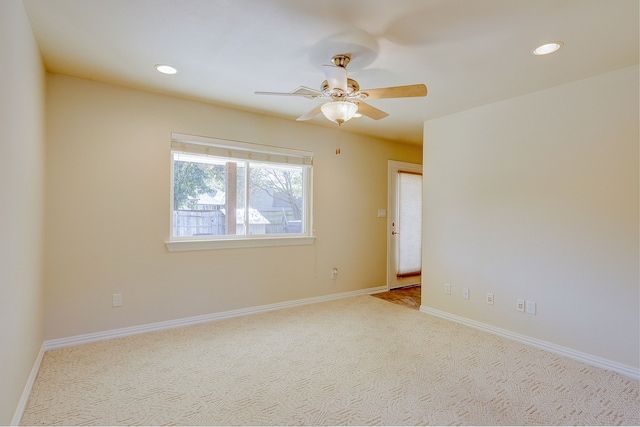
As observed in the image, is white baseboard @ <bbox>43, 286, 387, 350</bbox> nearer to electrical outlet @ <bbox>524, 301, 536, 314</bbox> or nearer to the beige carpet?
the beige carpet

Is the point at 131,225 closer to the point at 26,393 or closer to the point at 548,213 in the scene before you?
the point at 26,393

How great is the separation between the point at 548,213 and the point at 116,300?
3990 millimetres

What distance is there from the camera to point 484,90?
3027 mm

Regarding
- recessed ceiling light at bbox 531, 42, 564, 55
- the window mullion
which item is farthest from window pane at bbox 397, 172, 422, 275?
recessed ceiling light at bbox 531, 42, 564, 55

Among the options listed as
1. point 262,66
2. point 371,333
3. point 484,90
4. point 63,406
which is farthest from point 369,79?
point 63,406

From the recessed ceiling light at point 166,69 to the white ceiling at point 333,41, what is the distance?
6 cm

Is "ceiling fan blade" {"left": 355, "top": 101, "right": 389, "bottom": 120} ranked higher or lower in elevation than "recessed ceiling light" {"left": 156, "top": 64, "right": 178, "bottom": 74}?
lower

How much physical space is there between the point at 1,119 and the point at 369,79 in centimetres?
238

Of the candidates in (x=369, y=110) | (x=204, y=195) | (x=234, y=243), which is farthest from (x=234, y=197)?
(x=369, y=110)

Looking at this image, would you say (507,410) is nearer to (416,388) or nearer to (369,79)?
(416,388)

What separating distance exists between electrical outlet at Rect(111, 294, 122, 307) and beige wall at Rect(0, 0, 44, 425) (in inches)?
22.8

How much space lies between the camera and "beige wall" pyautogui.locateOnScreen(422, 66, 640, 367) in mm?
2541

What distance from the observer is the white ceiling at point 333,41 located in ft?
6.12

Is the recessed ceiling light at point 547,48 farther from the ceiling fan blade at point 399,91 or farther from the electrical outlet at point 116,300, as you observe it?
the electrical outlet at point 116,300
